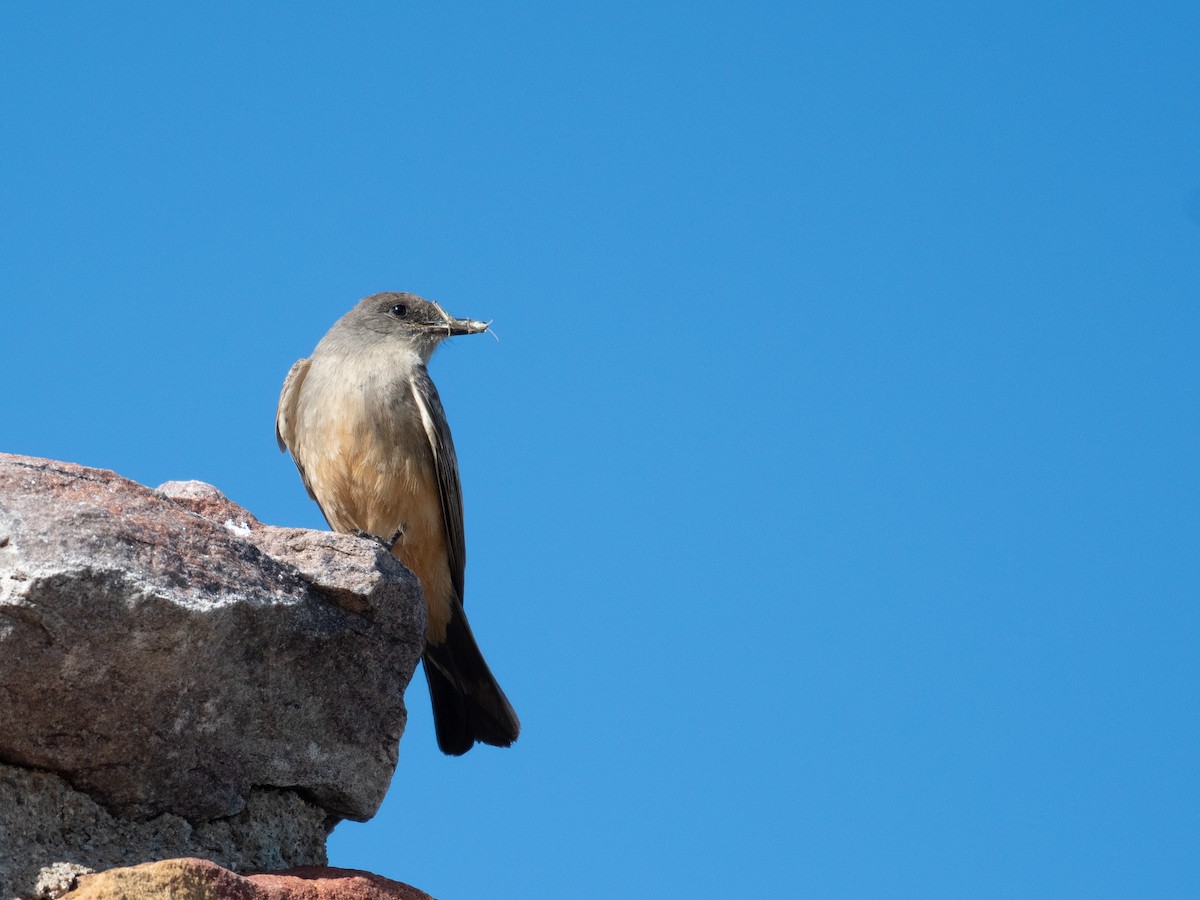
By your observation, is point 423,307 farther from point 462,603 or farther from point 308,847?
point 308,847

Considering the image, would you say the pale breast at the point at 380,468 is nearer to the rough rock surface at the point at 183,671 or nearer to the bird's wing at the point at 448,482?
the bird's wing at the point at 448,482

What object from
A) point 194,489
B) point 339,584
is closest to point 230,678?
point 339,584

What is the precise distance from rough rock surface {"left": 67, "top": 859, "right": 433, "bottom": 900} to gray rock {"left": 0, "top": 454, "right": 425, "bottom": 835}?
377 mm

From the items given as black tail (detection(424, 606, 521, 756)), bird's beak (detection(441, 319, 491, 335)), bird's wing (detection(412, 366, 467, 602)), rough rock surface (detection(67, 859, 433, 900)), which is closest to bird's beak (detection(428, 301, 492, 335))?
bird's beak (detection(441, 319, 491, 335))

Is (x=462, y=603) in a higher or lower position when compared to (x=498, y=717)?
higher

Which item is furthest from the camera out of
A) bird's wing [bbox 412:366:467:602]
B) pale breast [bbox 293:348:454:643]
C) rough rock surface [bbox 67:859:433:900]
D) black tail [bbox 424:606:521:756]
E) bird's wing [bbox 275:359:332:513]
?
bird's wing [bbox 275:359:332:513]

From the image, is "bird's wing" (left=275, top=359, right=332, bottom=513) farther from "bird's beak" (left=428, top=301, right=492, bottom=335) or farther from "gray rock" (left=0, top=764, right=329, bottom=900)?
"gray rock" (left=0, top=764, right=329, bottom=900)

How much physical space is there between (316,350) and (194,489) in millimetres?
3731

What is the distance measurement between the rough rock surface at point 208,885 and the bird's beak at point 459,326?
5.12m

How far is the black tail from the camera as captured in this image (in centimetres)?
603

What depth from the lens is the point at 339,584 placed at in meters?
4.13

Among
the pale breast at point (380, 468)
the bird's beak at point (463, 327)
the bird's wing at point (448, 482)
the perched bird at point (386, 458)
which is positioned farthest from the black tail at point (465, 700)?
the bird's beak at point (463, 327)

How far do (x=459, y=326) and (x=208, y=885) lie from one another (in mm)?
5513

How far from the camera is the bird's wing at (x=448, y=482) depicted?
768 centimetres
